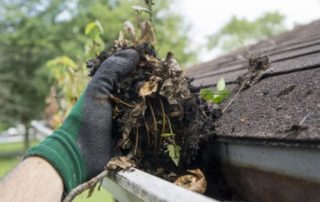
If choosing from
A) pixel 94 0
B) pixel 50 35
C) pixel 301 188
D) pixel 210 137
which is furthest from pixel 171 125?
pixel 94 0

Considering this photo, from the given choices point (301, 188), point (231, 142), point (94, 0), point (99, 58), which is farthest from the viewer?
point (94, 0)

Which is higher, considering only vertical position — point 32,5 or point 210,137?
point 32,5

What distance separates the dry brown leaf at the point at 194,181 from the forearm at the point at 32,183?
35cm

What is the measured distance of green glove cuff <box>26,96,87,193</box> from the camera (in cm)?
114

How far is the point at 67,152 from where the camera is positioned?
1158 mm

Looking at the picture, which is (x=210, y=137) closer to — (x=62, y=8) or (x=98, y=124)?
(x=98, y=124)

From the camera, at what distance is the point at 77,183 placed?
1180 mm

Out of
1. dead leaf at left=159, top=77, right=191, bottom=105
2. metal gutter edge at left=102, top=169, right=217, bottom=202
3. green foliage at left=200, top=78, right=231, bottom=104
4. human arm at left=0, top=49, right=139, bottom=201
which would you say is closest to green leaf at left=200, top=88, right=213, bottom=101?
green foliage at left=200, top=78, right=231, bottom=104

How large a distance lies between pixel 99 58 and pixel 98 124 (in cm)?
28

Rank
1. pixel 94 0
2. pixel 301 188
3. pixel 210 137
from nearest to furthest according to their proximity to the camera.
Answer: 1. pixel 301 188
2. pixel 210 137
3. pixel 94 0

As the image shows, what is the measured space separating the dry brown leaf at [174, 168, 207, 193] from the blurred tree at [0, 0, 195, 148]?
600 inches

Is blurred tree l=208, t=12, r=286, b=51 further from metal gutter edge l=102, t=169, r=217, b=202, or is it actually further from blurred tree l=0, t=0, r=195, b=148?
metal gutter edge l=102, t=169, r=217, b=202

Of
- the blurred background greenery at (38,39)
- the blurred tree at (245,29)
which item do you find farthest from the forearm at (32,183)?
the blurred tree at (245,29)

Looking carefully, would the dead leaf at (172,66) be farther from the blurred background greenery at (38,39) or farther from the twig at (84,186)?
the blurred background greenery at (38,39)
